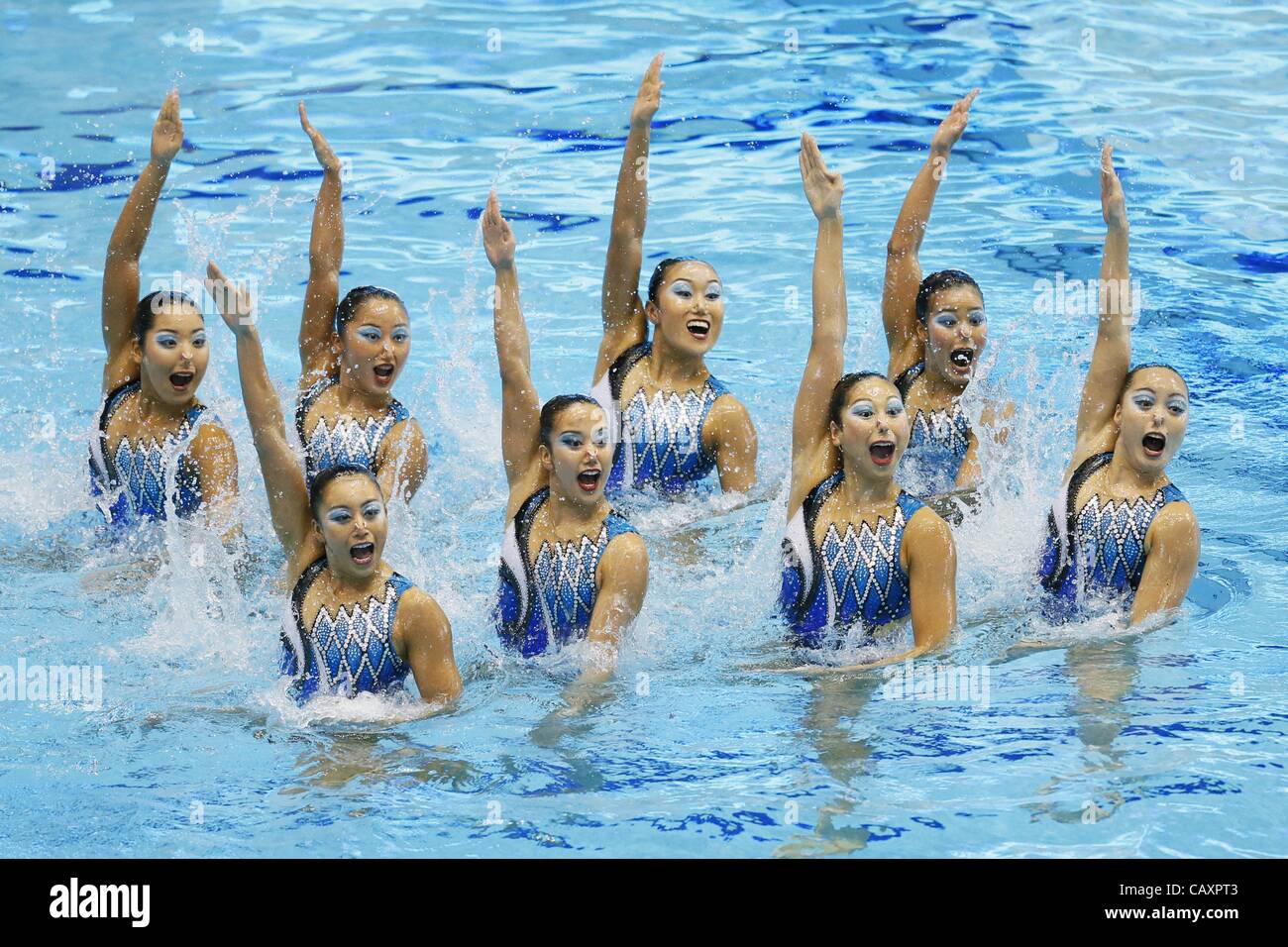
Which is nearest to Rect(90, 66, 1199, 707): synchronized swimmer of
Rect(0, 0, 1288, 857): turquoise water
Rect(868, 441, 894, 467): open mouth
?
Rect(868, 441, 894, 467): open mouth

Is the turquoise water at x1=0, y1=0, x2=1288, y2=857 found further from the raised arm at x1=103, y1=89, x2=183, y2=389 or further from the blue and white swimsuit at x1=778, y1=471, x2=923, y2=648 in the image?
the raised arm at x1=103, y1=89, x2=183, y2=389

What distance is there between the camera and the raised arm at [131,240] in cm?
642

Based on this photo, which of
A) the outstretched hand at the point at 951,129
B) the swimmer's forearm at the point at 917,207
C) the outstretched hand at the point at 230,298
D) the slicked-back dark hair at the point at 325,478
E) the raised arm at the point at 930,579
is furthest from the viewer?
the swimmer's forearm at the point at 917,207

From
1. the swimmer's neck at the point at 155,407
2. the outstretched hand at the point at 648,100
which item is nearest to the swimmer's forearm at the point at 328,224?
the swimmer's neck at the point at 155,407

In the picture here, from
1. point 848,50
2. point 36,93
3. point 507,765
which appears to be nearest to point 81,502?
point 507,765

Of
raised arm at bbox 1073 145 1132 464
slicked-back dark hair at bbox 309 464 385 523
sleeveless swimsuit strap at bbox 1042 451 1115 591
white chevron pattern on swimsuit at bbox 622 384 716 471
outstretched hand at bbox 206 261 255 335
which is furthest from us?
white chevron pattern on swimsuit at bbox 622 384 716 471

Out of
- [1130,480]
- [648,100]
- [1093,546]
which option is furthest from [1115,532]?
[648,100]

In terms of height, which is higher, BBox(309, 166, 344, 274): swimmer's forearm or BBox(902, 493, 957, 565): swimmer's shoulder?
BBox(309, 166, 344, 274): swimmer's forearm

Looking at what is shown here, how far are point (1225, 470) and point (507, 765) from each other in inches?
167

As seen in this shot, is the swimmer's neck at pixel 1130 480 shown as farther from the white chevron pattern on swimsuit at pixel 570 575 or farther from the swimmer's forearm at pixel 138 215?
the swimmer's forearm at pixel 138 215

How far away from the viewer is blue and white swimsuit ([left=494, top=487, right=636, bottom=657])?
5742mm

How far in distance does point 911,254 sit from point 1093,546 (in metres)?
1.73

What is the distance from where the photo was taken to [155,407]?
693 centimetres

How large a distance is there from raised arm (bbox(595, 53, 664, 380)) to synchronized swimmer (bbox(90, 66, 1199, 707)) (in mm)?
12
